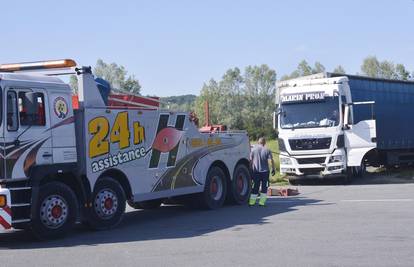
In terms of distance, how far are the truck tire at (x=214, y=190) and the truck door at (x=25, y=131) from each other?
5.02 m

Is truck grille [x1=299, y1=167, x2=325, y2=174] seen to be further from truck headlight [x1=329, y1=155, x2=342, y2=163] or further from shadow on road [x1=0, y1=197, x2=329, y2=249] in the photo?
shadow on road [x1=0, y1=197, x2=329, y2=249]

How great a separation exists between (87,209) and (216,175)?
458 centimetres

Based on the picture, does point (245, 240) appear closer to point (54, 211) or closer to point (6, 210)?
point (54, 211)

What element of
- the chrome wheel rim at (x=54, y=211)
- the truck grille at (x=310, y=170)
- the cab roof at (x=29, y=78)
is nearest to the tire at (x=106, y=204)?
the chrome wheel rim at (x=54, y=211)

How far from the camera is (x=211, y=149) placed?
15.5 meters

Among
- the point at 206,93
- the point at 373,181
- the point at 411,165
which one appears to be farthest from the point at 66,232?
the point at 206,93

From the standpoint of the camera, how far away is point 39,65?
1254cm

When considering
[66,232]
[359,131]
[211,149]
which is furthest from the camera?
→ [359,131]

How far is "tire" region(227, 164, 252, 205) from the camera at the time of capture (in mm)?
16328

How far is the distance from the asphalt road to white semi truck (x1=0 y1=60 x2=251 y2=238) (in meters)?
0.58

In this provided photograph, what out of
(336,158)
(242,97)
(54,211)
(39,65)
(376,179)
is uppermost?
(242,97)

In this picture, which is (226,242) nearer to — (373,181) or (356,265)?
(356,265)

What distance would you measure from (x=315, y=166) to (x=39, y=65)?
1177cm

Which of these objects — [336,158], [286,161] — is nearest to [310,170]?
[286,161]
